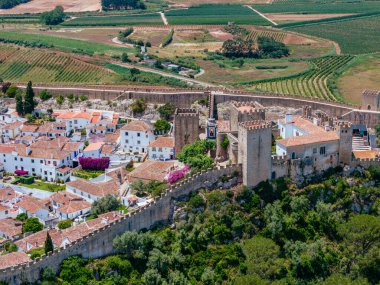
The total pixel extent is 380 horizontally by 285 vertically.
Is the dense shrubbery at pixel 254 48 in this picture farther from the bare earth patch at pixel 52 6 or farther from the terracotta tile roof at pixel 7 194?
the terracotta tile roof at pixel 7 194

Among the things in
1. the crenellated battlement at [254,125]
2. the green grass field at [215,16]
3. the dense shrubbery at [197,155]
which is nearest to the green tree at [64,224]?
the dense shrubbery at [197,155]

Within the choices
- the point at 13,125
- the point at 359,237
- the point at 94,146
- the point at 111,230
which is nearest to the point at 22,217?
the point at 111,230

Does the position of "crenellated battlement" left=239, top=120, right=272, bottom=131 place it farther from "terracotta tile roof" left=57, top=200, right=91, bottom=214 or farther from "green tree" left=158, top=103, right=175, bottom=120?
"green tree" left=158, top=103, right=175, bottom=120

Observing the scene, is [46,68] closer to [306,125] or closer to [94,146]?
[94,146]

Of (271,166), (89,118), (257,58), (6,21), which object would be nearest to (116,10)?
(6,21)

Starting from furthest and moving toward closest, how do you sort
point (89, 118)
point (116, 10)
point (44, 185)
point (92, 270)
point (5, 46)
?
1. point (116, 10)
2. point (5, 46)
3. point (89, 118)
4. point (44, 185)
5. point (92, 270)

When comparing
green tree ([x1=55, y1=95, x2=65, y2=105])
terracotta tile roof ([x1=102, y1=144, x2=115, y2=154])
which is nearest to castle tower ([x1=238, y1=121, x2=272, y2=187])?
terracotta tile roof ([x1=102, y1=144, x2=115, y2=154])

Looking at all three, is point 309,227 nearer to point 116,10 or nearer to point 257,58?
point 257,58
